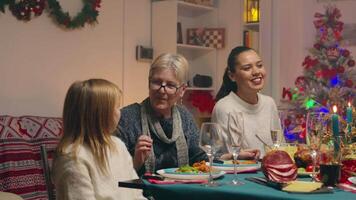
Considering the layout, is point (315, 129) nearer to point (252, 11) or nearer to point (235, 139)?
point (235, 139)

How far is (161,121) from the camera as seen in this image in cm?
255

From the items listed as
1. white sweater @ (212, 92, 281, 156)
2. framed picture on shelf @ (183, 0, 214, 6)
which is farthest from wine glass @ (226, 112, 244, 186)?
framed picture on shelf @ (183, 0, 214, 6)

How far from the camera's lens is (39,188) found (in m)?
3.71

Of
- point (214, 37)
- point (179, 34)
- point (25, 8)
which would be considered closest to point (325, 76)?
point (214, 37)

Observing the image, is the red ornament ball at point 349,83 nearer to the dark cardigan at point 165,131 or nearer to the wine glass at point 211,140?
the dark cardigan at point 165,131

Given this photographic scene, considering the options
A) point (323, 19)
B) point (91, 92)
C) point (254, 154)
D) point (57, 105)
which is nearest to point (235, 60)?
point (254, 154)

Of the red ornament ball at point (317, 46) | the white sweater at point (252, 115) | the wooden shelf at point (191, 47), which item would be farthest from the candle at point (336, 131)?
the red ornament ball at point (317, 46)

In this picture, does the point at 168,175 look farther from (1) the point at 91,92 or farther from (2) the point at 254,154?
(2) the point at 254,154

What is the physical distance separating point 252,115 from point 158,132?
0.81 meters

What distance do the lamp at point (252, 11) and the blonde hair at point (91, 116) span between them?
390cm

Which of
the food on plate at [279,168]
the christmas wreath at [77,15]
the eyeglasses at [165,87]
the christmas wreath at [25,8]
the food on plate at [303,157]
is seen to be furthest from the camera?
the christmas wreath at [77,15]

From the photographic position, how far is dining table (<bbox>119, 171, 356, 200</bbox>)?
158 centimetres

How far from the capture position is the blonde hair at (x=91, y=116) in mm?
1957

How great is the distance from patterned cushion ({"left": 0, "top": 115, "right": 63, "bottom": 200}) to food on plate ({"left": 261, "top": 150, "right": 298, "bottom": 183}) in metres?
1.85
